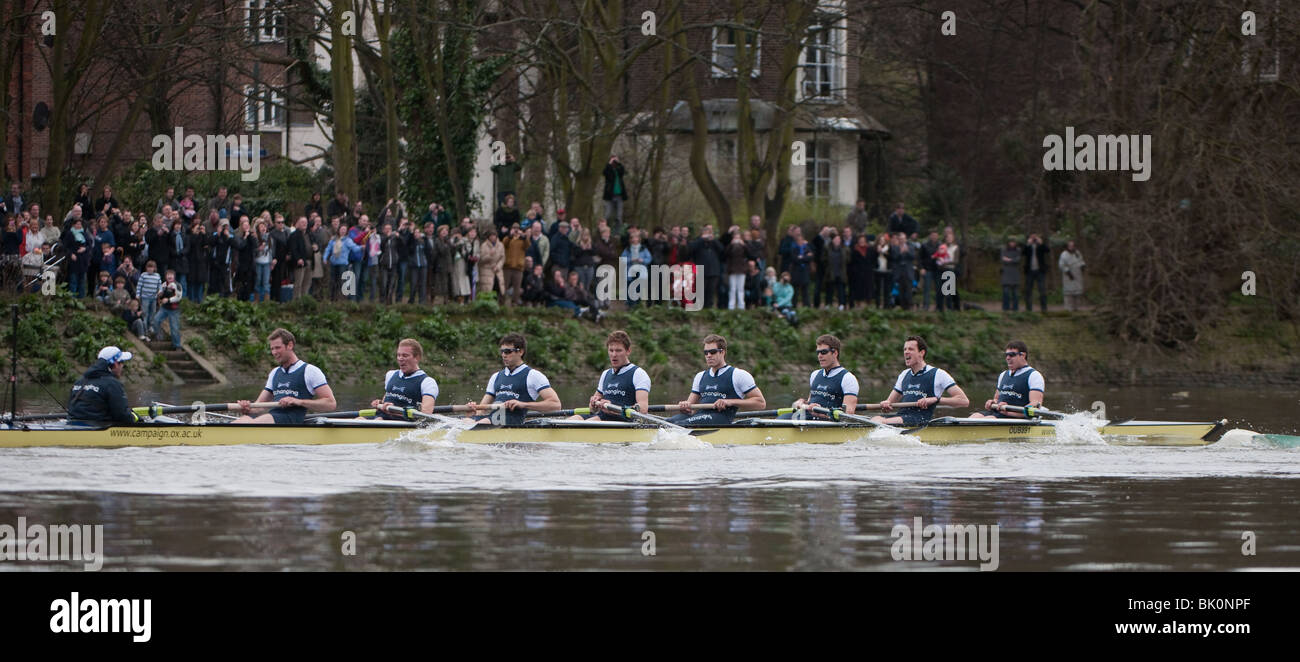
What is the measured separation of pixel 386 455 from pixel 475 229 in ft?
47.6

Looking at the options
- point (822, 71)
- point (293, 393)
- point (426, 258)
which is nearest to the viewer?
point (293, 393)

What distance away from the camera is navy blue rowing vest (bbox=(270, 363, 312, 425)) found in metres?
18.4

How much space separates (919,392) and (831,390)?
3.50ft

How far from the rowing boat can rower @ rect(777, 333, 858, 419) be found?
0.38 metres

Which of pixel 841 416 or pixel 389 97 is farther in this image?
pixel 389 97

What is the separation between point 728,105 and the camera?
1969 inches

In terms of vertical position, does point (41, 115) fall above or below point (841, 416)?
above

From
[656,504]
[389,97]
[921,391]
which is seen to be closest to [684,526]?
[656,504]

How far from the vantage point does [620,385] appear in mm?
19672

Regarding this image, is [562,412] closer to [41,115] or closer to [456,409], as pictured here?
[456,409]

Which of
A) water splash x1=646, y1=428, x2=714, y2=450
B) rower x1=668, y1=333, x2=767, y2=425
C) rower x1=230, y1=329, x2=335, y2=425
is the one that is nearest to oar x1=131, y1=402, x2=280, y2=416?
rower x1=230, y1=329, x2=335, y2=425

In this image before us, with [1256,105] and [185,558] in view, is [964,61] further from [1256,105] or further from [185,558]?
[185,558]

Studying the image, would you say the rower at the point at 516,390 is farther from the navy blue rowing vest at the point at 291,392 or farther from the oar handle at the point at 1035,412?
the oar handle at the point at 1035,412
